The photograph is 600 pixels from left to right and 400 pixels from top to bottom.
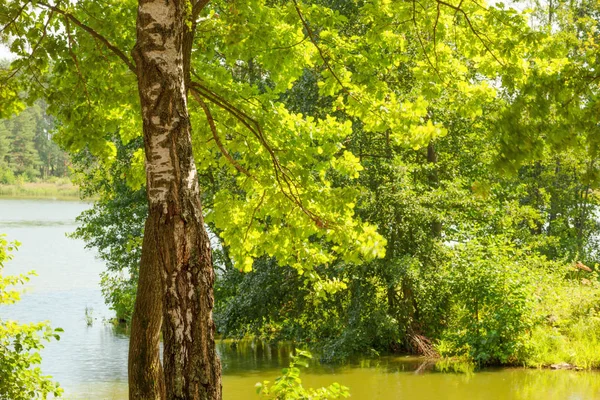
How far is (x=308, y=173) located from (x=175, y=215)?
11.0ft

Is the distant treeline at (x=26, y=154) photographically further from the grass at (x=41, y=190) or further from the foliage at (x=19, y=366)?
the foliage at (x=19, y=366)

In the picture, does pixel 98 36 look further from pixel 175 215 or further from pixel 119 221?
pixel 119 221

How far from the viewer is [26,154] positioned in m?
72.0

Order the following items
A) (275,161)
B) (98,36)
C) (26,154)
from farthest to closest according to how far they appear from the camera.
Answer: (26,154), (275,161), (98,36)

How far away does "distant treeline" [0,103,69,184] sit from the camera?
70188 mm

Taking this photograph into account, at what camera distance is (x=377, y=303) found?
48.0 ft

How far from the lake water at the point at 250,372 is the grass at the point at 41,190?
40130mm

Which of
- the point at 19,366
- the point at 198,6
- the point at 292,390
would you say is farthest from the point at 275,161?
the point at 19,366

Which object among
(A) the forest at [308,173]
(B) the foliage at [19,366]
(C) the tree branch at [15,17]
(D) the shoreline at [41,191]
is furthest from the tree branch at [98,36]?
(D) the shoreline at [41,191]

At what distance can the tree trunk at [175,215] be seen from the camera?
4820mm

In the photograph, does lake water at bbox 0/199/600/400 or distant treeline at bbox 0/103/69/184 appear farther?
distant treeline at bbox 0/103/69/184

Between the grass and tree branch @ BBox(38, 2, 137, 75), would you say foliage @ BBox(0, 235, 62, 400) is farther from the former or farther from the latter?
the grass

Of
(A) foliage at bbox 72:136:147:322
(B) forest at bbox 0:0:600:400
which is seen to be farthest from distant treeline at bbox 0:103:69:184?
(B) forest at bbox 0:0:600:400

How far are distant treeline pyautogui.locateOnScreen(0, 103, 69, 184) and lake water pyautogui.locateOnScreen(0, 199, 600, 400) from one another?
49.7 meters
